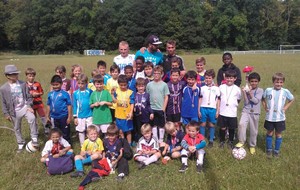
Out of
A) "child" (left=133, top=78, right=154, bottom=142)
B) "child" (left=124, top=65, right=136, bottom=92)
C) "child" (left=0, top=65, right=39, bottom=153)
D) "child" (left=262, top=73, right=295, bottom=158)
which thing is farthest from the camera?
"child" (left=124, top=65, right=136, bottom=92)

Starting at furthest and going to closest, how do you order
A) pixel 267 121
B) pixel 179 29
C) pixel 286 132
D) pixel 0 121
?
pixel 179 29 → pixel 0 121 → pixel 286 132 → pixel 267 121

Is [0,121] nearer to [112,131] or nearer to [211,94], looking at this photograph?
[112,131]

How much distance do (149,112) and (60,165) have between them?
7.50 feet

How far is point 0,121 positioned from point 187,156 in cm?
663

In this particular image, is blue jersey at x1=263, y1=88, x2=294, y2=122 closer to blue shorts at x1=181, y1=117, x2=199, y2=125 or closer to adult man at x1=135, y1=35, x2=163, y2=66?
blue shorts at x1=181, y1=117, x2=199, y2=125

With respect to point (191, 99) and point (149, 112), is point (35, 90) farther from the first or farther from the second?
point (191, 99)

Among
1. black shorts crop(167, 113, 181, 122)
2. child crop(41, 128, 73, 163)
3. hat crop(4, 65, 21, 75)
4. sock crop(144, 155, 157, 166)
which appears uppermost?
hat crop(4, 65, 21, 75)

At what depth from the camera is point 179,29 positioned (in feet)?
252

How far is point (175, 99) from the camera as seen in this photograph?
21.6 ft

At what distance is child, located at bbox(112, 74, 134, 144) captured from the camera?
6438mm

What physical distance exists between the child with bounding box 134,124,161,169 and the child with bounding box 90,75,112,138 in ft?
3.48

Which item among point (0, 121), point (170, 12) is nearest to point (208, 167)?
point (0, 121)

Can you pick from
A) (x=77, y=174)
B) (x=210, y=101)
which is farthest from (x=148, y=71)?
(x=77, y=174)

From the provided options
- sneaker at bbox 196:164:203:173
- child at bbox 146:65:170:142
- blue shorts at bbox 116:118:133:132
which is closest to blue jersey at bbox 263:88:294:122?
sneaker at bbox 196:164:203:173
